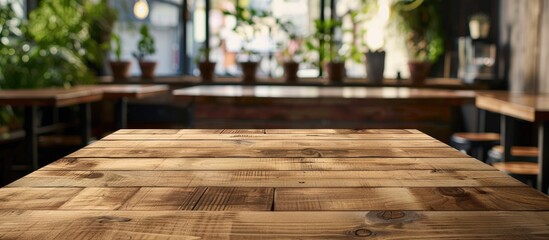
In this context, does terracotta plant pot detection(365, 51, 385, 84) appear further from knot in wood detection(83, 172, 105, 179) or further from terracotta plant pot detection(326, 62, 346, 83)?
knot in wood detection(83, 172, 105, 179)

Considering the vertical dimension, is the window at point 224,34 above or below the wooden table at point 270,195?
above

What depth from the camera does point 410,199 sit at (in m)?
1.02

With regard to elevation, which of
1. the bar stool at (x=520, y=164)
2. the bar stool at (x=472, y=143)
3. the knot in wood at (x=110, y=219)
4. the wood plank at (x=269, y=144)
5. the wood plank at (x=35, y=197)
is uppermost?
the wood plank at (x=269, y=144)

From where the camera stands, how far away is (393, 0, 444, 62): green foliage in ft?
20.1

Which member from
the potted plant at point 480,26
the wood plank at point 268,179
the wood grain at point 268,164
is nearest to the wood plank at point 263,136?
the wood grain at point 268,164

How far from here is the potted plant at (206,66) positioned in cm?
636

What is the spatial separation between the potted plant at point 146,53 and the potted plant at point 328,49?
1.51 m

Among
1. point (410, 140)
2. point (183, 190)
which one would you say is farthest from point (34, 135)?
point (183, 190)

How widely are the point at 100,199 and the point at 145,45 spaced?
5589 millimetres

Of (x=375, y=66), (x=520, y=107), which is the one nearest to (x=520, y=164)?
(x=520, y=107)

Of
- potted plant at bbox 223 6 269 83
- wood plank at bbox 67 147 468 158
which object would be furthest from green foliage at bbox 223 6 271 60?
wood plank at bbox 67 147 468 158

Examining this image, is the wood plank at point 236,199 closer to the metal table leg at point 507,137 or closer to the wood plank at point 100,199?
the wood plank at point 100,199

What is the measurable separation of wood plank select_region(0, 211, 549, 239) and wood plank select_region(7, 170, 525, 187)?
21 cm

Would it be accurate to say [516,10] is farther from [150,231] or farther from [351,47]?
[150,231]
